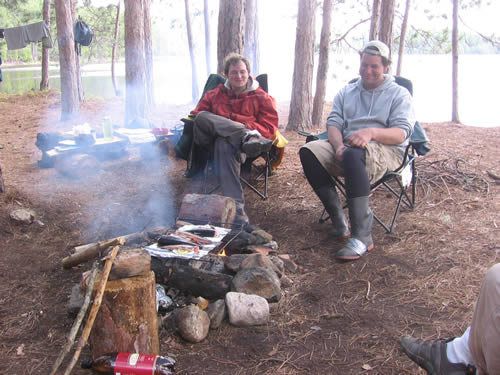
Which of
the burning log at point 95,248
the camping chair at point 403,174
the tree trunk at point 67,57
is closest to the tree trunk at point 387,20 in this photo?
the camping chair at point 403,174

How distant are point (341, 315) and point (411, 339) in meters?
0.45

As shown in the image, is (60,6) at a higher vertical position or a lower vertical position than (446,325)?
higher

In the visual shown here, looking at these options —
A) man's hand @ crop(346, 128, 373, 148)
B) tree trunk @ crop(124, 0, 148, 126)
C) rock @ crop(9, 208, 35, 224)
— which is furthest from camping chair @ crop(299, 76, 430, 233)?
tree trunk @ crop(124, 0, 148, 126)

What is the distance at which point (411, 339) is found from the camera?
177cm

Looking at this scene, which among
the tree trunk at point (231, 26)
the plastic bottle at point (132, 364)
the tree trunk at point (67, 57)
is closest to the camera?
the plastic bottle at point (132, 364)

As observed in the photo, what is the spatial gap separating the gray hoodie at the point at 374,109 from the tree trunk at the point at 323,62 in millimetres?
4189

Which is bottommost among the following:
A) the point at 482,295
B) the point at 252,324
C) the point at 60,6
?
the point at 252,324

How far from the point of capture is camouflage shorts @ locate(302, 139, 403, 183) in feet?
9.40

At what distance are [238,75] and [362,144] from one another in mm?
1342

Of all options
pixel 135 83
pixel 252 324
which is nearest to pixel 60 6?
pixel 135 83

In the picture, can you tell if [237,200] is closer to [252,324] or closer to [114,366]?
[252,324]

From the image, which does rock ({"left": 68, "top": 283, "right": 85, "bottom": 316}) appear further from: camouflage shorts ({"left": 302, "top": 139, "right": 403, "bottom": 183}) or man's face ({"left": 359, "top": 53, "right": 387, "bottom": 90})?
man's face ({"left": 359, "top": 53, "right": 387, "bottom": 90})

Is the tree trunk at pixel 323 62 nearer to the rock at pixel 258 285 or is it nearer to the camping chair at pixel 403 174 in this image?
the camping chair at pixel 403 174

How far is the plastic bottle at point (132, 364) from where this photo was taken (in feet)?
5.16
